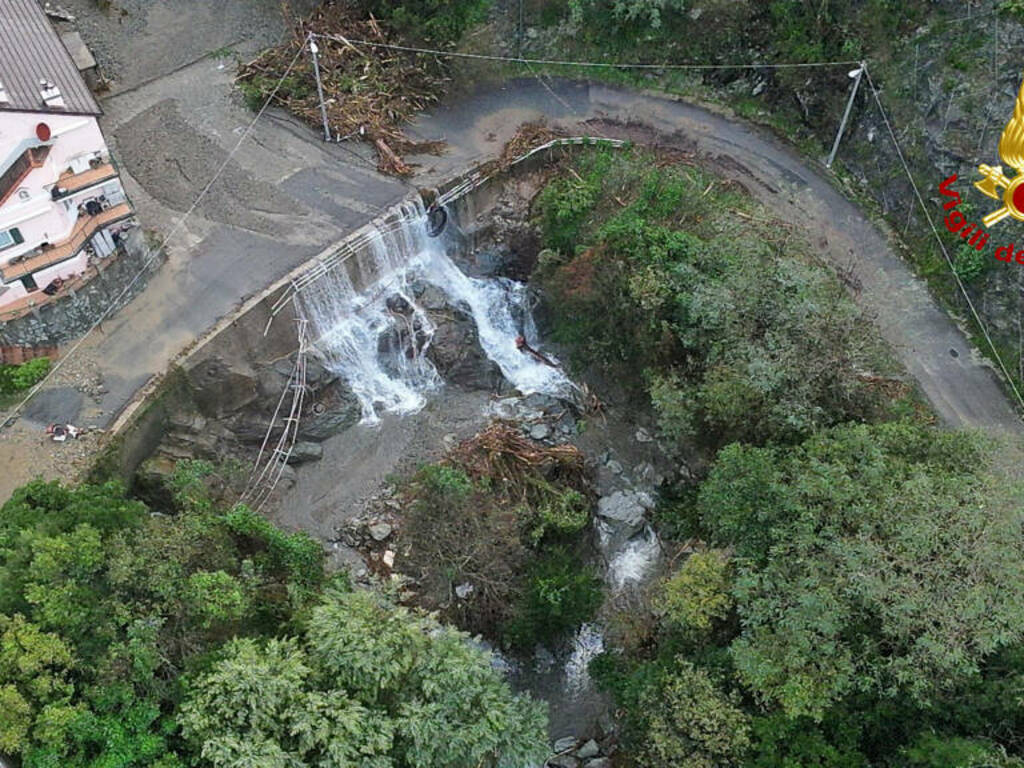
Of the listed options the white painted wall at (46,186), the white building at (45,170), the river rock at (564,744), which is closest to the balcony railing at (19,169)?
the white building at (45,170)

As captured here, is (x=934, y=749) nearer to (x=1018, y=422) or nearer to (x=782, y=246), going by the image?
(x=1018, y=422)

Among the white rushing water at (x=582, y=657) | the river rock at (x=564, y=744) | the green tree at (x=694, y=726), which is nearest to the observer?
the green tree at (x=694, y=726)

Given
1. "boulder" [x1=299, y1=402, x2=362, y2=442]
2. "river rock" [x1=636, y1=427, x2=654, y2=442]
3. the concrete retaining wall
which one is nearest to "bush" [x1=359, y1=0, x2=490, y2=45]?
the concrete retaining wall

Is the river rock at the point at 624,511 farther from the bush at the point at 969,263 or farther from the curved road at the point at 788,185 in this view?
the bush at the point at 969,263

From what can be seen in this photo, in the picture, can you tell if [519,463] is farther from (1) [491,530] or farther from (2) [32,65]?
(2) [32,65]

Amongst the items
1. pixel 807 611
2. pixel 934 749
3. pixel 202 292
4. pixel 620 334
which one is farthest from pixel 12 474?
pixel 934 749

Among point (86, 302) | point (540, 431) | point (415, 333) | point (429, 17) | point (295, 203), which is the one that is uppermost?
point (429, 17)

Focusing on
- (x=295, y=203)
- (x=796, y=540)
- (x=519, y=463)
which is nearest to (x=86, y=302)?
(x=295, y=203)
